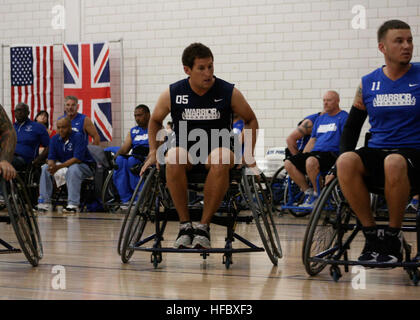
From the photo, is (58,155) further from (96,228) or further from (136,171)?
(136,171)

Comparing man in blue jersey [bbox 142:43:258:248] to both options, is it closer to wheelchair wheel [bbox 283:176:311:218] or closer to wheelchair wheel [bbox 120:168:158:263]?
wheelchair wheel [bbox 120:168:158:263]

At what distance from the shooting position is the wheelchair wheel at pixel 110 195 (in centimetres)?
799

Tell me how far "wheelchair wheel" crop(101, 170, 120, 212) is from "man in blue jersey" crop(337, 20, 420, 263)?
4.96m

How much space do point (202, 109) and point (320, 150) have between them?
11.9ft

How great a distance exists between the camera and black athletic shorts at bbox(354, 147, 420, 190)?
3000 mm

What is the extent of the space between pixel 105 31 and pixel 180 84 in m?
6.69

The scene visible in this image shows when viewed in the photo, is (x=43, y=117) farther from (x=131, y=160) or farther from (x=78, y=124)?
(x=131, y=160)

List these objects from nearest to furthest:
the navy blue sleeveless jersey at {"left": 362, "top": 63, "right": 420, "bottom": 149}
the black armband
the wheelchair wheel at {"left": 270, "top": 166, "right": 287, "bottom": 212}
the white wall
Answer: the navy blue sleeveless jersey at {"left": 362, "top": 63, "right": 420, "bottom": 149} < the black armband < the wheelchair wheel at {"left": 270, "top": 166, "right": 287, "bottom": 212} < the white wall

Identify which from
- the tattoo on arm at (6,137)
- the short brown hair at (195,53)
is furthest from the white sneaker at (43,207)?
the short brown hair at (195,53)

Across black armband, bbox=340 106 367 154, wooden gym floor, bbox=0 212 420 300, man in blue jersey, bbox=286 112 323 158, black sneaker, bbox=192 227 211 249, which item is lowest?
wooden gym floor, bbox=0 212 420 300

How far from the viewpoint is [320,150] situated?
23.5 ft

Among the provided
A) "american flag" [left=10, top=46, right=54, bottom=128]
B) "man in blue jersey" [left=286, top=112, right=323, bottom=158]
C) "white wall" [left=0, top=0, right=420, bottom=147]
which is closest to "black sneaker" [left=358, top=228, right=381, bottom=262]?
"man in blue jersey" [left=286, top=112, right=323, bottom=158]

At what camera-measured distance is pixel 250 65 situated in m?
9.52
